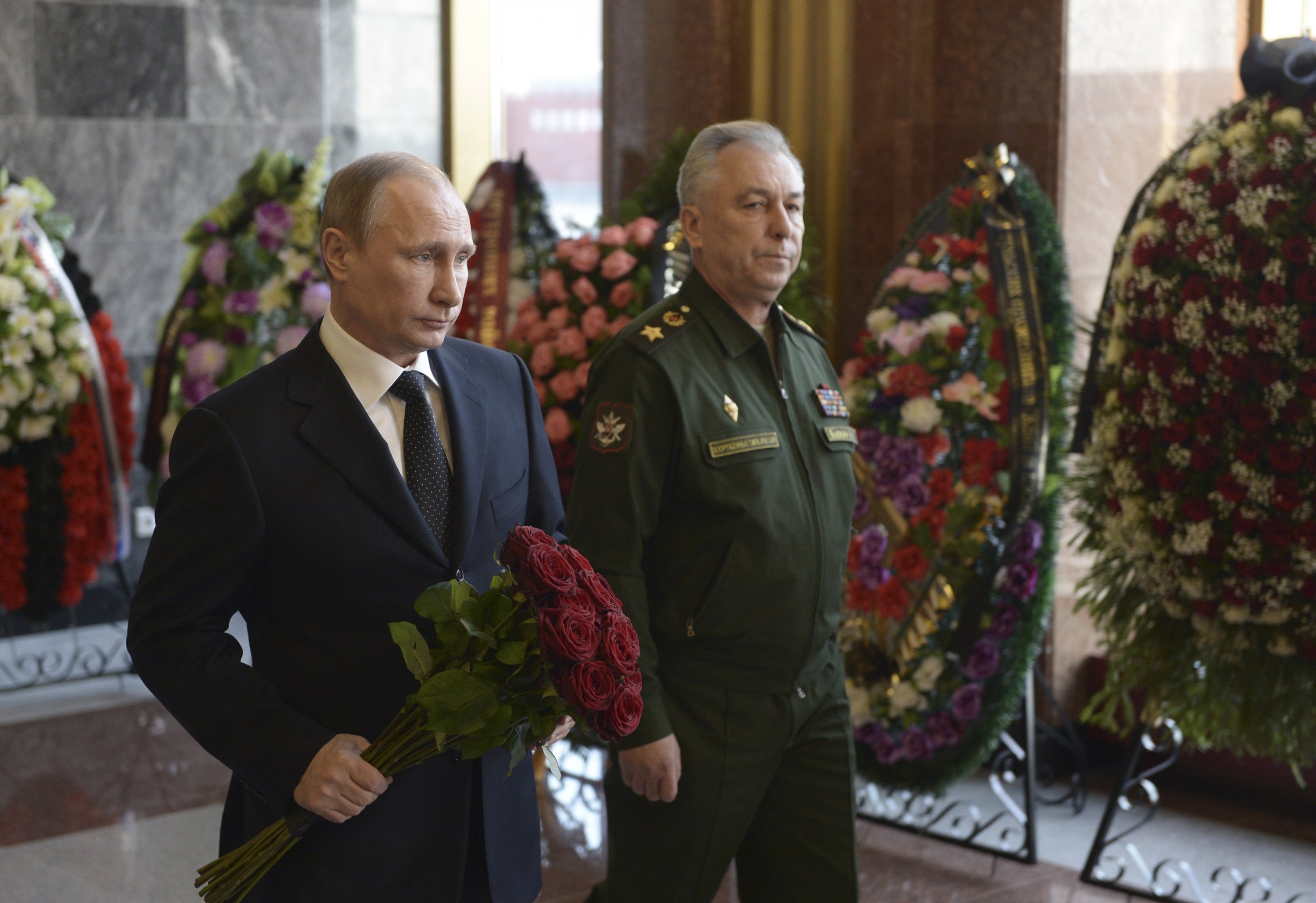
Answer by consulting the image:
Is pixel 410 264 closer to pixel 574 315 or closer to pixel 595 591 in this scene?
pixel 595 591

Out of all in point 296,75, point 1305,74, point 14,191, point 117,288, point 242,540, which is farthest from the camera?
point 296,75

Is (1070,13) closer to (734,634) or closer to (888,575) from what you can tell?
(888,575)

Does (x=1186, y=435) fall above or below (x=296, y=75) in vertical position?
below

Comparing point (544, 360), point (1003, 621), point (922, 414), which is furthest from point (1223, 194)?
point (544, 360)

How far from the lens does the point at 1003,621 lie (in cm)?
376

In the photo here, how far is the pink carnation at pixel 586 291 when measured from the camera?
4.34m

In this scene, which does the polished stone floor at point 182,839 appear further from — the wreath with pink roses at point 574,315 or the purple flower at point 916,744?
the wreath with pink roses at point 574,315

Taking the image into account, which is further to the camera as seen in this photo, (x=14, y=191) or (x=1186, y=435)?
(x=14, y=191)

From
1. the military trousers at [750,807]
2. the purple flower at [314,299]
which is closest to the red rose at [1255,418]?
the military trousers at [750,807]

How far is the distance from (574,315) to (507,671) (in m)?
2.76

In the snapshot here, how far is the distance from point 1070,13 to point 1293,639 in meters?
2.18

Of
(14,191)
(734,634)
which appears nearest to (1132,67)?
(734,634)

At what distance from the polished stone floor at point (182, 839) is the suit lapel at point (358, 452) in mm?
2044

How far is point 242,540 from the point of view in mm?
1739
